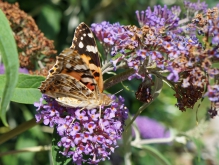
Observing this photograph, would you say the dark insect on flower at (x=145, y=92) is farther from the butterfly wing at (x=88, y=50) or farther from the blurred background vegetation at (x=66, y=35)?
the blurred background vegetation at (x=66, y=35)

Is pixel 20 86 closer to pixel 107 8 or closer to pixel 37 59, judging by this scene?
pixel 37 59

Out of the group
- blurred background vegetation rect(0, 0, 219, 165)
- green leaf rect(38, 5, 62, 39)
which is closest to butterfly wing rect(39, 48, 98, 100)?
blurred background vegetation rect(0, 0, 219, 165)

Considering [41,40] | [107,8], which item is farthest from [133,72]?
[107,8]

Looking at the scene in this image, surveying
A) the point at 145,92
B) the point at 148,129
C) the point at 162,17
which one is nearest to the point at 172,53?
the point at 145,92

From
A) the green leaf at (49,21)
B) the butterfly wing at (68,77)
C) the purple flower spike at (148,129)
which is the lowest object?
the purple flower spike at (148,129)

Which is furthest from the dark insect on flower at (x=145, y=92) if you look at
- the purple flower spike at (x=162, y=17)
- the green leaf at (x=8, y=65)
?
the green leaf at (x=8, y=65)

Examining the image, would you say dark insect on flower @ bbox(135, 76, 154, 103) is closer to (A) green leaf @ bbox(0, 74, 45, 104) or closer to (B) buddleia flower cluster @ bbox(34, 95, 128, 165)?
(B) buddleia flower cluster @ bbox(34, 95, 128, 165)
